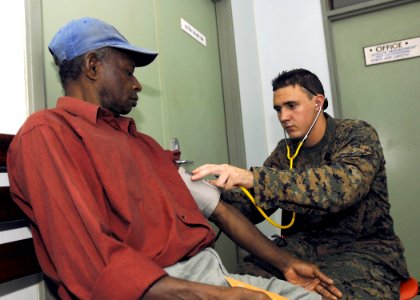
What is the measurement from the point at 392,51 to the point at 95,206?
240 centimetres

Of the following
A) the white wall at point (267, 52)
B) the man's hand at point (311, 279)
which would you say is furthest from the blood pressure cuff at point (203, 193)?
the white wall at point (267, 52)

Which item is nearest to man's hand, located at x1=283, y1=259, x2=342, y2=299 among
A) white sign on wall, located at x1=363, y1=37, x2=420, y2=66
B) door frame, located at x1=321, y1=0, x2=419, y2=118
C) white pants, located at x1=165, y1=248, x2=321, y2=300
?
white pants, located at x1=165, y1=248, x2=321, y2=300

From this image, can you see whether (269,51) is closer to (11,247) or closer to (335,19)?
(335,19)

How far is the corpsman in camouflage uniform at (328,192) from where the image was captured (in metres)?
1.12

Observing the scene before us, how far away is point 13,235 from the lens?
83cm

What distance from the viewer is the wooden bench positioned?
76 cm

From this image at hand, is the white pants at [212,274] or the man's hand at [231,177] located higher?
the man's hand at [231,177]

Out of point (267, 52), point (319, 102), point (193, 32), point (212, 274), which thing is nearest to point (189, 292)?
point (212, 274)

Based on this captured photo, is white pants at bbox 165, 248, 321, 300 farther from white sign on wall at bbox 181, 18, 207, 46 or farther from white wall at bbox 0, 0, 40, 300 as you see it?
white sign on wall at bbox 181, 18, 207, 46

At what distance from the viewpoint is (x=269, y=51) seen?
8.79ft

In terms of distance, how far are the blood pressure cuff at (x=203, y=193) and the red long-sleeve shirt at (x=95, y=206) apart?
14 cm

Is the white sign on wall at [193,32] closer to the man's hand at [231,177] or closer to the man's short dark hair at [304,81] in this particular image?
the man's short dark hair at [304,81]

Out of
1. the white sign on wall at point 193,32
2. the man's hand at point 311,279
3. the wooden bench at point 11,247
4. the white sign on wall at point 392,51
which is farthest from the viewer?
the white sign on wall at point 392,51

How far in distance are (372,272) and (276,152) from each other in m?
0.67
